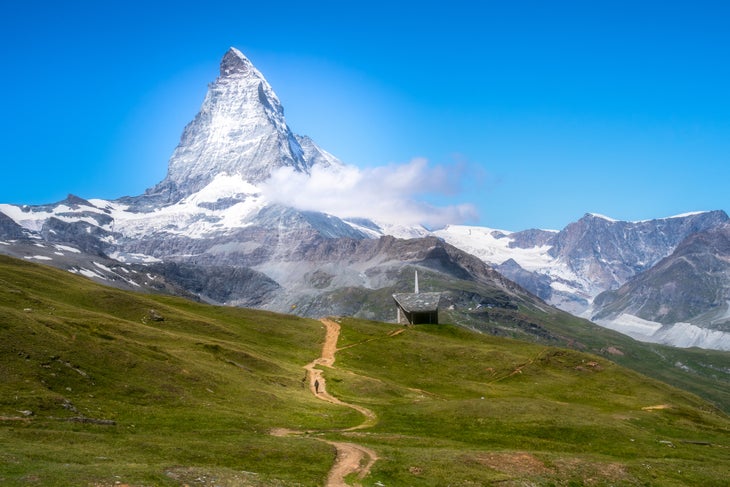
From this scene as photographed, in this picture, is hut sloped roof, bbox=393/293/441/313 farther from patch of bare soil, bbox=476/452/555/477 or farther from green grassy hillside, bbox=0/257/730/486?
patch of bare soil, bbox=476/452/555/477

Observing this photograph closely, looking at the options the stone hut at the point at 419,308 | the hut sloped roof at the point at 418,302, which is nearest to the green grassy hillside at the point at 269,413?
the stone hut at the point at 419,308

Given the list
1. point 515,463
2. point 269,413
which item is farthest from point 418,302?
point 515,463

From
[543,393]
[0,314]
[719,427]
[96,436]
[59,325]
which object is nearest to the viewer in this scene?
[96,436]

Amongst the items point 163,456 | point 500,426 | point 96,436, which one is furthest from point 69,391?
point 500,426

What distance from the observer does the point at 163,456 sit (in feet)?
135

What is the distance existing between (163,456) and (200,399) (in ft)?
70.4

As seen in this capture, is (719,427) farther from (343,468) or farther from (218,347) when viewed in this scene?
(218,347)

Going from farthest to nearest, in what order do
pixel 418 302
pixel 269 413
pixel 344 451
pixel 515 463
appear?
pixel 418 302, pixel 269 413, pixel 515 463, pixel 344 451

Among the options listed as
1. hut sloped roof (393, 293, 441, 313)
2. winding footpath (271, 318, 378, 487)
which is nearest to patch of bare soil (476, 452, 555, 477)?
winding footpath (271, 318, 378, 487)

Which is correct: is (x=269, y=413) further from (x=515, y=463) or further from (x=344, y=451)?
(x=515, y=463)

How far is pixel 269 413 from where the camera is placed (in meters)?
63.7

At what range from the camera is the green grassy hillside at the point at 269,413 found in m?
42.1

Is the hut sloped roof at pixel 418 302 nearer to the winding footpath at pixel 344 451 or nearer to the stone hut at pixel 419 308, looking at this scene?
the stone hut at pixel 419 308

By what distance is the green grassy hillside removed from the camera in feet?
138
